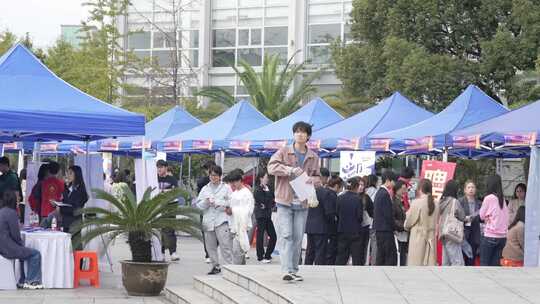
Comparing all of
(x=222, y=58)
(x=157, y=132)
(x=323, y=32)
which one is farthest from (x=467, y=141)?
(x=222, y=58)

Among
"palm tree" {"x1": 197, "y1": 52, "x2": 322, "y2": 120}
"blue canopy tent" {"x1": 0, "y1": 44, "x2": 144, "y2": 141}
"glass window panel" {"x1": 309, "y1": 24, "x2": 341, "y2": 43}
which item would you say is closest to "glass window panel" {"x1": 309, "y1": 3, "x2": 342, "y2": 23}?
"glass window panel" {"x1": 309, "y1": 24, "x2": 341, "y2": 43}

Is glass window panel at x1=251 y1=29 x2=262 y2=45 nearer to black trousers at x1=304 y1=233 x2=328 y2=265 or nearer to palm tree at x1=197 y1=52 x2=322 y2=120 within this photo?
palm tree at x1=197 y1=52 x2=322 y2=120

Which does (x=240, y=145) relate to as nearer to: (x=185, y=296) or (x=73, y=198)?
(x=73, y=198)

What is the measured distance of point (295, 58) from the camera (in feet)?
167

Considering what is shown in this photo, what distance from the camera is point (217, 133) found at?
90.7 ft

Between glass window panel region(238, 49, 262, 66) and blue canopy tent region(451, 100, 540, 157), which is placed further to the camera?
glass window panel region(238, 49, 262, 66)

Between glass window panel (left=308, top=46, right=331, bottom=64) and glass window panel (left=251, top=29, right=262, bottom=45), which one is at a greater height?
glass window panel (left=251, top=29, right=262, bottom=45)

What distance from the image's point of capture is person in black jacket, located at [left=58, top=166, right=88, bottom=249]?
1566 centimetres

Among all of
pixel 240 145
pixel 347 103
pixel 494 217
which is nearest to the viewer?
pixel 494 217

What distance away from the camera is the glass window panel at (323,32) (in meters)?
49.8

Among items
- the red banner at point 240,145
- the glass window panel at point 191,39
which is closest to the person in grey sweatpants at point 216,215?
the red banner at point 240,145

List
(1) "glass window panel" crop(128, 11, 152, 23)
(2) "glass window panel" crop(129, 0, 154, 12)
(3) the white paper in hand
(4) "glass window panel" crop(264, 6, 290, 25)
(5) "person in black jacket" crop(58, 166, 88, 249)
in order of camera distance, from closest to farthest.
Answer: (3) the white paper in hand < (5) "person in black jacket" crop(58, 166, 88, 249) < (4) "glass window panel" crop(264, 6, 290, 25) < (1) "glass window panel" crop(128, 11, 152, 23) < (2) "glass window panel" crop(129, 0, 154, 12)

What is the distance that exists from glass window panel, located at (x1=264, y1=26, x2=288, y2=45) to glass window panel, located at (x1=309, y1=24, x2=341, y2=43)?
1.61 metres

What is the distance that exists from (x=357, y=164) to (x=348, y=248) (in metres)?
4.51
